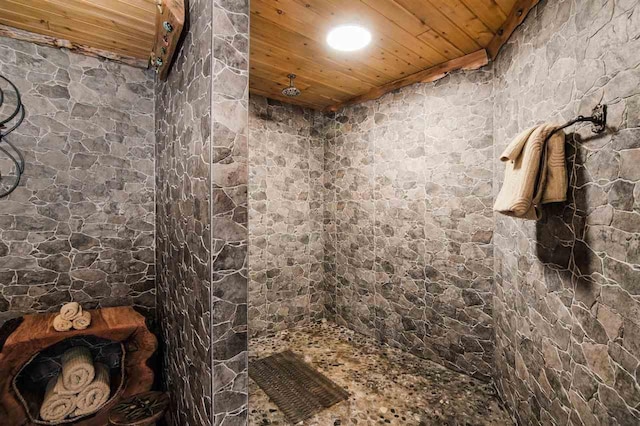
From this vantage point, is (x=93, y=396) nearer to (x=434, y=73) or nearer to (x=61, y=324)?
(x=61, y=324)

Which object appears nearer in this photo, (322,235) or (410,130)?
(410,130)

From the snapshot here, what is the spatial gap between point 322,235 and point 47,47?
10.9 ft

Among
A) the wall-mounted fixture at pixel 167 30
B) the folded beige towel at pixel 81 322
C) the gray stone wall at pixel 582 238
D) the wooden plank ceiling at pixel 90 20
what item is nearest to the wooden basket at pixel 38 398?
the folded beige towel at pixel 81 322

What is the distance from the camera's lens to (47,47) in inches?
98.3

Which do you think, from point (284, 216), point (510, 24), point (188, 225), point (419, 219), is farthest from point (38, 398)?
point (510, 24)

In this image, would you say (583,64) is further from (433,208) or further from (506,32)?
(433,208)

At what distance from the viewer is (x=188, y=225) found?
6.27 ft

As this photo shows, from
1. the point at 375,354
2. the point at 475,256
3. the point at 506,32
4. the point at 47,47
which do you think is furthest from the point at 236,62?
the point at 375,354

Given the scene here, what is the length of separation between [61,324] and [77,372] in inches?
14.7

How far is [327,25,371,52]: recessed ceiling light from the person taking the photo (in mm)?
2223

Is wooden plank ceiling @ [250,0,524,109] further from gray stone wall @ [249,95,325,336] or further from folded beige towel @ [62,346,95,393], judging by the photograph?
folded beige towel @ [62,346,95,393]

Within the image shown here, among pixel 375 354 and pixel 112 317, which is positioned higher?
pixel 112 317

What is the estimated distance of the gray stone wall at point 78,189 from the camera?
242 centimetres

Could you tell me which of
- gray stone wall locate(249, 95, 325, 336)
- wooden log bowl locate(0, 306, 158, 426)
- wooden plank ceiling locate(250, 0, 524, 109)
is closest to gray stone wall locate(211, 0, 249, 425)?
wooden plank ceiling locate(250, 0, 524, 109)
